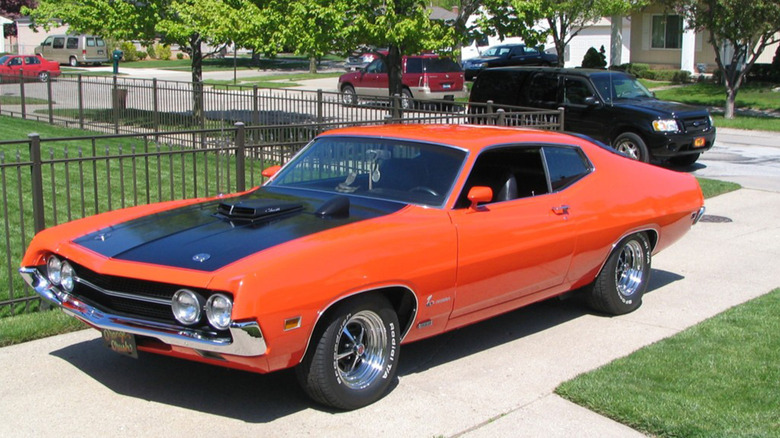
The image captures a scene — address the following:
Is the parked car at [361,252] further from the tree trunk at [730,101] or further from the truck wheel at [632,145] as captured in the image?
the tree trunk at [730,101]

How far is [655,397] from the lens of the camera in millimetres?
5445

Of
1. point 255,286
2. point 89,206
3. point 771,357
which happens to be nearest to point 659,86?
point 89,206

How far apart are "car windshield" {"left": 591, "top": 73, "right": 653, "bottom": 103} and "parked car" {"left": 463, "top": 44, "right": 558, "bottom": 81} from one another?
22.4 meters

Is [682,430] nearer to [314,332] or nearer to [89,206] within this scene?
[314,332]

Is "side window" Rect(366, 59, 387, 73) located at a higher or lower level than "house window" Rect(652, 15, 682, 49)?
lower

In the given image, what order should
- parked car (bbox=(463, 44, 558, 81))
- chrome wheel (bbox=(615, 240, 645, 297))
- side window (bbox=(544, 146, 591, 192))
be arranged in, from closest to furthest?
side window (bbox=(544, 146, 591, 192)) → chrome wheel (bbox=(615, 240, 645, 297)) → parked car (bbox=(463, 44, 558, 81))

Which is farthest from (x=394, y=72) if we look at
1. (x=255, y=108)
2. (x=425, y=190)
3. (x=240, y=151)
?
(x=425, y=190)

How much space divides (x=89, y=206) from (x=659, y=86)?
93.5 feet

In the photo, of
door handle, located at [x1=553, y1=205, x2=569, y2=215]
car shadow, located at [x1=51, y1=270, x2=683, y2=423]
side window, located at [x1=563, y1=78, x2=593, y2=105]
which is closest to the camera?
car shadow, located at [x1=51, y1=270, x2=683, y2=423]

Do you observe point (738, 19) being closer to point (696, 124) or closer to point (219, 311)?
point (696, 124)

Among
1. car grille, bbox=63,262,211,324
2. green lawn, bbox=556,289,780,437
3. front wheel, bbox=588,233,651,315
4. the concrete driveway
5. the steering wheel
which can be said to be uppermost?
the steering wheel

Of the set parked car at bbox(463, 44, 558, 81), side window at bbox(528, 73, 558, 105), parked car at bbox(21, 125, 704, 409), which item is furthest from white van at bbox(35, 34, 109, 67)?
parked car at bbox(21, 125, 704, 409)

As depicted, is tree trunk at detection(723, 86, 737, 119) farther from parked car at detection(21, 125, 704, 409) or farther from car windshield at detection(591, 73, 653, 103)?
parked car at detection(21, 125, 704, 409)

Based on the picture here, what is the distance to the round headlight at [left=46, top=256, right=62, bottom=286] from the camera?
18.5 feet
